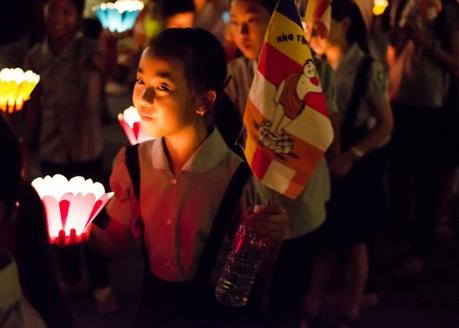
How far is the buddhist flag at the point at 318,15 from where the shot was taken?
12.0 feet

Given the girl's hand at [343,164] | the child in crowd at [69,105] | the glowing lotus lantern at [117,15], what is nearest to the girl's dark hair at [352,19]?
the girl's hand at [343,164]

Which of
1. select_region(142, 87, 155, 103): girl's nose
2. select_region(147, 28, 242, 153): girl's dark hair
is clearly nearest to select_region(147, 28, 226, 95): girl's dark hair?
select_region(147, 28, 242, 153): girl's dark hair

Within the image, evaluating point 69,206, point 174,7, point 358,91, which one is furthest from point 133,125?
point 174,7

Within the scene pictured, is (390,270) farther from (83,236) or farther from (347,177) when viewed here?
(83,236)

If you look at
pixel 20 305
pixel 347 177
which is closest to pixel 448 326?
pixel 347 177

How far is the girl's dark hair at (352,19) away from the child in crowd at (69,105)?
1300 mm

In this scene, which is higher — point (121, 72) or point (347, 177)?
point (347, 177)

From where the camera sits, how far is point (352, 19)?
429cm

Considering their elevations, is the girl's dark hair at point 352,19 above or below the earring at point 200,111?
below

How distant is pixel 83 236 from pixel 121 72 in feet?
28.0

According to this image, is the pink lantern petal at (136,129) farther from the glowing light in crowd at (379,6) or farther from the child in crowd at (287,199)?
the glowing light in crowd at (379,6)

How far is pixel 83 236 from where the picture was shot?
2516 mm

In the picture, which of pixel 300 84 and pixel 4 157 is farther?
pixel 300 84

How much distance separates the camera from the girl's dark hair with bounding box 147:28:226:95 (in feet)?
8.04
